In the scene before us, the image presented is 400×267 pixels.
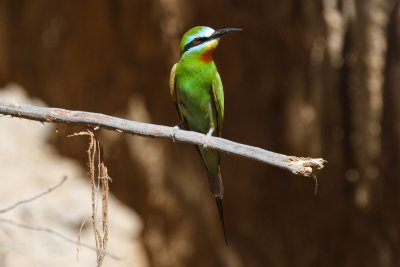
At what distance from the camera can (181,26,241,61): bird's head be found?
2.58 m

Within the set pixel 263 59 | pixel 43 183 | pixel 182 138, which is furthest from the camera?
pixel 43 183

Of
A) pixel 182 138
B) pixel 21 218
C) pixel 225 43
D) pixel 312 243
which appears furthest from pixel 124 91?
pixel 182 138

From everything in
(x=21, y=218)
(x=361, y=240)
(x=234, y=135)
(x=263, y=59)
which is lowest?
(x=361, y=240)

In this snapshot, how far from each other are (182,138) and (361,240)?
2783 millimetres

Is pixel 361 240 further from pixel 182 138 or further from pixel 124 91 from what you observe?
pixel 182 138

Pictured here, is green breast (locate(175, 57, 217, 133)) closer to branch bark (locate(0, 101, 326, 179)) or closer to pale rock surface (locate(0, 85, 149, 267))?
branch bark (locate(0, 101, 326, 179))

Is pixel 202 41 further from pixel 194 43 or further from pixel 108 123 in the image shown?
pixel 108 123

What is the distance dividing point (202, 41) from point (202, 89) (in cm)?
25

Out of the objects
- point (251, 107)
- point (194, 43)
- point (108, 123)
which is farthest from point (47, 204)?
point (108, 123)

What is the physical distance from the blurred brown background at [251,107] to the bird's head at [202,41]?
153 cm

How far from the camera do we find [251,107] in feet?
14.5

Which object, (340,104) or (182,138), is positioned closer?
(182,138)

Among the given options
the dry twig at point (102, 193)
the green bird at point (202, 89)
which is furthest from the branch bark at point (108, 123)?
the green bird at point (202, 89)

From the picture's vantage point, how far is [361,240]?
171 inches
